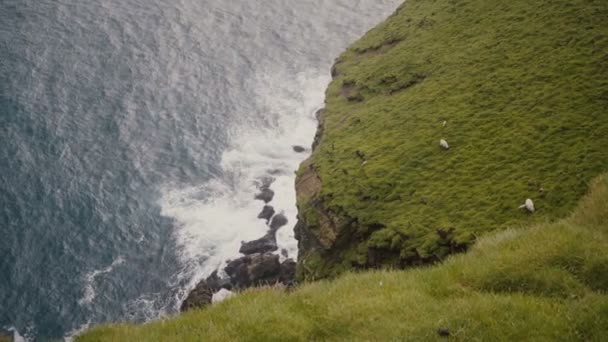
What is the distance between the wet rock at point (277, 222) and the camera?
5981 cm

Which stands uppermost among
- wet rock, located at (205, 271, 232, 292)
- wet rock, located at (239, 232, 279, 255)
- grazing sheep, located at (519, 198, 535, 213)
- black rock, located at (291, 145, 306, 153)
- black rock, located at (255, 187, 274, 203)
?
black rock, located at (291, 145, 306, 153)

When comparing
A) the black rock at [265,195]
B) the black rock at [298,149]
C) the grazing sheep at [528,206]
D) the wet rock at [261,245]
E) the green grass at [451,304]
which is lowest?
the green grass at [451,304]

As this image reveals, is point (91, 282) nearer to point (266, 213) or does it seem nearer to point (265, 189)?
point (266, 213)

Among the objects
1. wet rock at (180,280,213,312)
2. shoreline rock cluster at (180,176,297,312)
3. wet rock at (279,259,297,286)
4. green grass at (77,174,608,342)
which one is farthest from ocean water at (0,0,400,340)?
green grass at (77,174,608,342)

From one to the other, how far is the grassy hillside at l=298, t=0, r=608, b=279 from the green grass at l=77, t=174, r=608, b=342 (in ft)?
57.0

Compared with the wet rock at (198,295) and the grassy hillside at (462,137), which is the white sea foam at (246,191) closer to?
the wet rock at (198,295)

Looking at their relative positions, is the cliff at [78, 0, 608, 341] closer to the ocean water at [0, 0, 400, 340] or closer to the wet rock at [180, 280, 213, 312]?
the wet rock at [180, 280, 213, 312]

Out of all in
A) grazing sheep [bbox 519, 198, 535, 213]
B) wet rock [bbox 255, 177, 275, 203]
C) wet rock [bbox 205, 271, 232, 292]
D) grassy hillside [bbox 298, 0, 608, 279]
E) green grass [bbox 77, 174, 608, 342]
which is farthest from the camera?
wet rock [bbox 255, 177, 275, 203]

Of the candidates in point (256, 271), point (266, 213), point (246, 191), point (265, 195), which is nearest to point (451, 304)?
point (256, 271)

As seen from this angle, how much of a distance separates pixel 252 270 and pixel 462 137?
23.5 metres

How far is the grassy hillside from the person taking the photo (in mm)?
35156

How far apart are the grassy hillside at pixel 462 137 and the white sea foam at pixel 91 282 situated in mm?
23428

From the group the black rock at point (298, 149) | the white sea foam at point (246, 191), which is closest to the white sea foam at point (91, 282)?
the white sea foam at point (246, 191)

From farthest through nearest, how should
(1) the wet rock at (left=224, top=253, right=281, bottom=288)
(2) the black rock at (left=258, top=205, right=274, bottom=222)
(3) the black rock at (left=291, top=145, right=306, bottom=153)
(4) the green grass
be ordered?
1. (3) the black rock at (left=291, top=145, right=306, bottom=153)
2. (2) the black rock at (left=258, top=205, right=274, bottom=222)
3. (1) the wet rock at (left=224, top=253, right=281, bottom=288)
4. (4) the green grass
